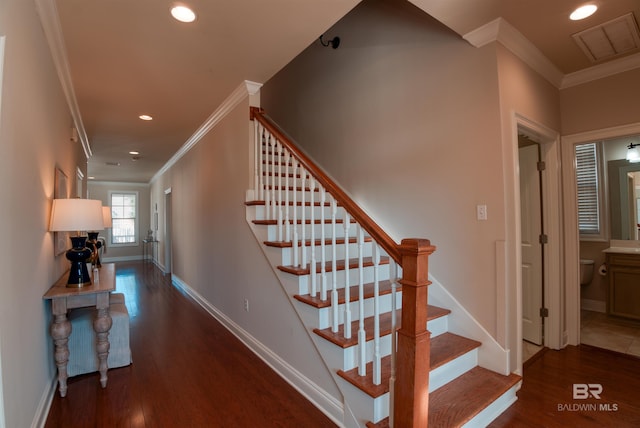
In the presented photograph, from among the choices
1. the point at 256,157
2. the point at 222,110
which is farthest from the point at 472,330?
the point at 222,110

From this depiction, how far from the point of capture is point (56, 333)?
2.13 meters

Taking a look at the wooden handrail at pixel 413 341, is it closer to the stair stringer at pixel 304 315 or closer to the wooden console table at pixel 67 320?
the stair stringer at pixel 304 315

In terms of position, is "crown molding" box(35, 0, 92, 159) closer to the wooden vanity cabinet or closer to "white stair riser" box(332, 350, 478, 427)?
"white stair riser" box(332, 350, 478, 427)

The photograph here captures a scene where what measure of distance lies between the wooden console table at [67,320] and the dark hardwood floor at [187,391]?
0.62 feet

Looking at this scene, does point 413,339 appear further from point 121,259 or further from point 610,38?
point 121,259

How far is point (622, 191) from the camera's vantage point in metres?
3.96

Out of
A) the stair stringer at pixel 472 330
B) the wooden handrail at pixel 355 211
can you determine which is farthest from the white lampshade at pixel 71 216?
the stair stringer at pixel 472 330

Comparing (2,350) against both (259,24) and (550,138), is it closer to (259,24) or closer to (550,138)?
(259,24)

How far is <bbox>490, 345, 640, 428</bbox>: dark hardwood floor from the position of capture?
1.90 meters

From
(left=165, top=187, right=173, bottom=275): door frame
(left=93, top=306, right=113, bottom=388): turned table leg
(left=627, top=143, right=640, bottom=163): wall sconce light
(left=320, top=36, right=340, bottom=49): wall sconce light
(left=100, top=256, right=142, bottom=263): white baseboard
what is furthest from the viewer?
(left=100, top=256, right=142, bottom=263): white baseboard

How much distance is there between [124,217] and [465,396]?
10341mm

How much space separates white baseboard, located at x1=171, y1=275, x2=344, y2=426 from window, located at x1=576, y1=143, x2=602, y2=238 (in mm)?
4085

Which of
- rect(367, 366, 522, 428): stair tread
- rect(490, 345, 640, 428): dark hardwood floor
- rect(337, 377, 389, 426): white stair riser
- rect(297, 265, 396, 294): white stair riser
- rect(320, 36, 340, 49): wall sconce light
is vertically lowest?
rect(490, 345, 640, 428): dark hardwood floor

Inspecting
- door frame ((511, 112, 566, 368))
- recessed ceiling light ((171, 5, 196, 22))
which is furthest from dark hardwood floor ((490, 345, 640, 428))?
recessed ceiling light ((171, 5, 196, 22))
